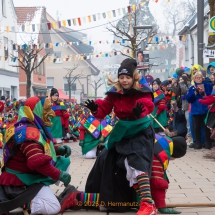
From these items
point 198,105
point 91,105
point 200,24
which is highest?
point 200,24

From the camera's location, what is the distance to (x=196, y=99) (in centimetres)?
1134

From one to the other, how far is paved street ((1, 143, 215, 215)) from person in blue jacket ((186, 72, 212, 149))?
0.58 metres

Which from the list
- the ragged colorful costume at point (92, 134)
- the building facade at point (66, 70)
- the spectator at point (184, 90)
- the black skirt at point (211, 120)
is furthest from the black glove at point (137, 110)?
the building facade at point (66, 70)

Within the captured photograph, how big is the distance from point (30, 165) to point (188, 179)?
3.33 metres

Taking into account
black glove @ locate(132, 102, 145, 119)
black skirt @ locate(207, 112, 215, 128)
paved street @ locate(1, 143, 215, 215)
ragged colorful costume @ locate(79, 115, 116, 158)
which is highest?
black glove @ locate(132, 102, 145, 119)

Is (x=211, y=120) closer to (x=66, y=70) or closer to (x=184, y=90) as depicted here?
(x=184, y=90)

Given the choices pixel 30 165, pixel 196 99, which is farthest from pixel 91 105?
pixel 196 99

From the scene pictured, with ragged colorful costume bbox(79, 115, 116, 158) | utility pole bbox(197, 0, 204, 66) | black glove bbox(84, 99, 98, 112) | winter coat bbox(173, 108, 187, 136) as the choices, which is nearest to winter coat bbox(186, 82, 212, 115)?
winter coat bbox(173, 108, 187, 136)

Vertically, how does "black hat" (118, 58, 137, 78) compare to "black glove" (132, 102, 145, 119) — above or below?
above

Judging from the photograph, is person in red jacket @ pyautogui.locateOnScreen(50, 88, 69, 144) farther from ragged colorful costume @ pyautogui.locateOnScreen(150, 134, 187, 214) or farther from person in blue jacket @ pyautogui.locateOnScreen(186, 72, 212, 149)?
ragged colorful costume @ pyautogui.locateOnScreen(150, 134, 187, 214)

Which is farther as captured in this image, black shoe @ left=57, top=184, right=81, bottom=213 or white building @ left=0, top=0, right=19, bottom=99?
white building @ left=0, top=0, right=19, bottom=99

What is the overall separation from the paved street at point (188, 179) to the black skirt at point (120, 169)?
0.93ft

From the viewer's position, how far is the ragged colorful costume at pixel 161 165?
4.92 m

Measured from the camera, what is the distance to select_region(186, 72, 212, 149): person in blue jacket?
11086mm
